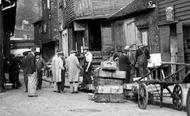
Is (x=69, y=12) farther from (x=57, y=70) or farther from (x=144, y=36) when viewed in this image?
(x=57, y=70)

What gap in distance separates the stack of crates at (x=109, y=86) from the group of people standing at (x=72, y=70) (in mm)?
3950

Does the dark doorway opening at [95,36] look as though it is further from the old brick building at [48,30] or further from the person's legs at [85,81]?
the old brick building at [48,30]

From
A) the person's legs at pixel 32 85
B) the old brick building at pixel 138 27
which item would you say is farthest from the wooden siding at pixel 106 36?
the person's legs at pixel 32 85

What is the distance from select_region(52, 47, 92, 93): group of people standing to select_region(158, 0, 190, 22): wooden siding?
4189 mm

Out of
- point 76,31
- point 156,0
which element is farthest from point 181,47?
point 76,31

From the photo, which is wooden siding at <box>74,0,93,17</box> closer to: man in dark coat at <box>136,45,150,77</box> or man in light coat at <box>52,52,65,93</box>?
man in light coat at <box>52,52,65,93</box>

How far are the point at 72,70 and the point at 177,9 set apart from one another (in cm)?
550

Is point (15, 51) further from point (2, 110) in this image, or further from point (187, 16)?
point (2, 110)

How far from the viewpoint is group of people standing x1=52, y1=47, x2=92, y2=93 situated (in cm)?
1809

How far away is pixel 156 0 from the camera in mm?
20359

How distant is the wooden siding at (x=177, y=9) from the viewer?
17.7 metres

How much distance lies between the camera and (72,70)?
1812cm

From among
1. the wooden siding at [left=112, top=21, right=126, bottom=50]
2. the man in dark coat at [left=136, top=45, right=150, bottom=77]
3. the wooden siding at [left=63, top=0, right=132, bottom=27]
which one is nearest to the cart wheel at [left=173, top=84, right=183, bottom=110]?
the man in dark coat at [left=136, top=45, right=150, bottom=77]

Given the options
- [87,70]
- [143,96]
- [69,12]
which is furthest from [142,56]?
[69,12]
